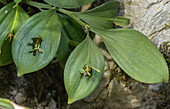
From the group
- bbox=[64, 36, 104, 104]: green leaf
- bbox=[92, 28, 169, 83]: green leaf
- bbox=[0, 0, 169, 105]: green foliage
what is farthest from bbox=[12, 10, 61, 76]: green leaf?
bbox=[92, 28, 169, 83]: green leaf

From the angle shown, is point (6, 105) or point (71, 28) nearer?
point (6, 105)

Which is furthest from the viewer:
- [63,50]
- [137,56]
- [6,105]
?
[63,50]

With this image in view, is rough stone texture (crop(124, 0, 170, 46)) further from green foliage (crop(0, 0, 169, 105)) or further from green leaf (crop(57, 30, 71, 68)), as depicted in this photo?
green leaf (crop(57, 30, 71, 68))

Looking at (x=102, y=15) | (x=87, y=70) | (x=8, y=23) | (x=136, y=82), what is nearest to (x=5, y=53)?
(x=8, y=23)

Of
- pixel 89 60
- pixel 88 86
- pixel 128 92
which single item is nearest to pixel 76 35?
pixel 89 60

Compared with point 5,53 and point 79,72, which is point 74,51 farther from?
point 5,53

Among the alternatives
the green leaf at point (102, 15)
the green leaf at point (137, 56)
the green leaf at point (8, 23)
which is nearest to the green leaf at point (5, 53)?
the green leaf at point (8, 23)

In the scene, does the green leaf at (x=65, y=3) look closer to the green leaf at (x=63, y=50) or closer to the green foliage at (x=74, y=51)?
the green foliage at (x=74, y=51)
